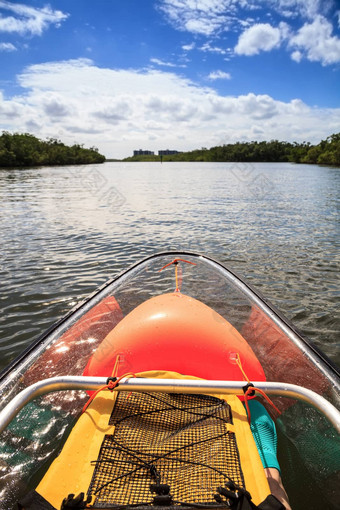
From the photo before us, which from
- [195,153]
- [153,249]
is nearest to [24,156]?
[153,249]

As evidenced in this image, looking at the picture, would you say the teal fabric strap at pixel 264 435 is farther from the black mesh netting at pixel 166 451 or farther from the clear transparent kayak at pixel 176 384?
the black mesh netting at pixel 166 451

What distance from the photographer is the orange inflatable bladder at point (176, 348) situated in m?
2.53

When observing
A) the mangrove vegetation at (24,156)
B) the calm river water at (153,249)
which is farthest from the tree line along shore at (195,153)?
the calm river water at (153,249)

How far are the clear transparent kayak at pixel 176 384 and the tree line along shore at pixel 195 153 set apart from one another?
3069 inches

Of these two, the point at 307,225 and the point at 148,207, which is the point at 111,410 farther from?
the point at 148,207

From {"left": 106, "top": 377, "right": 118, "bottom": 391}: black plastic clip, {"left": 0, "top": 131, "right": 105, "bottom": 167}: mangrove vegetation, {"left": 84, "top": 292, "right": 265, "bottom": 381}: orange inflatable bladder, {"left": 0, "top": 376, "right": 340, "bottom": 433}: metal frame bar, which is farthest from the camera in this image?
{"left": 0, "top": 131, "right": 105, "bottom": 167}: mangrove vegetation

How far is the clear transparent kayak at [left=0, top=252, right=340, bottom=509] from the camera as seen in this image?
190cm

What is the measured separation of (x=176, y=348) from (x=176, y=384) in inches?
30.1

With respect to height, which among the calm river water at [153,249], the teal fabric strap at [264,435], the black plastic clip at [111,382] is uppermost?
the black plastic clip at [111,382]

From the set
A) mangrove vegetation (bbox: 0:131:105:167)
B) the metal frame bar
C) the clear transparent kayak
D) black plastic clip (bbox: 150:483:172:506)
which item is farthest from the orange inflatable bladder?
mangrove vegetation (bbox: 0:131:105:167)

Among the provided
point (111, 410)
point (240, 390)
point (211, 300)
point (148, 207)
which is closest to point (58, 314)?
point (211, 300)

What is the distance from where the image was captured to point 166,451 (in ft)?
5.88

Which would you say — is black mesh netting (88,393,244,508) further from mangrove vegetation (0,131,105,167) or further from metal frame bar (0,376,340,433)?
mangrove vegetation (0,131,105,167)

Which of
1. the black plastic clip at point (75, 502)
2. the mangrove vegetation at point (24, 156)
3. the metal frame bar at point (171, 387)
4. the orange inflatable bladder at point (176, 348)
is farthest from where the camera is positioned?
the mangrove vegetation at point (24, 156)
